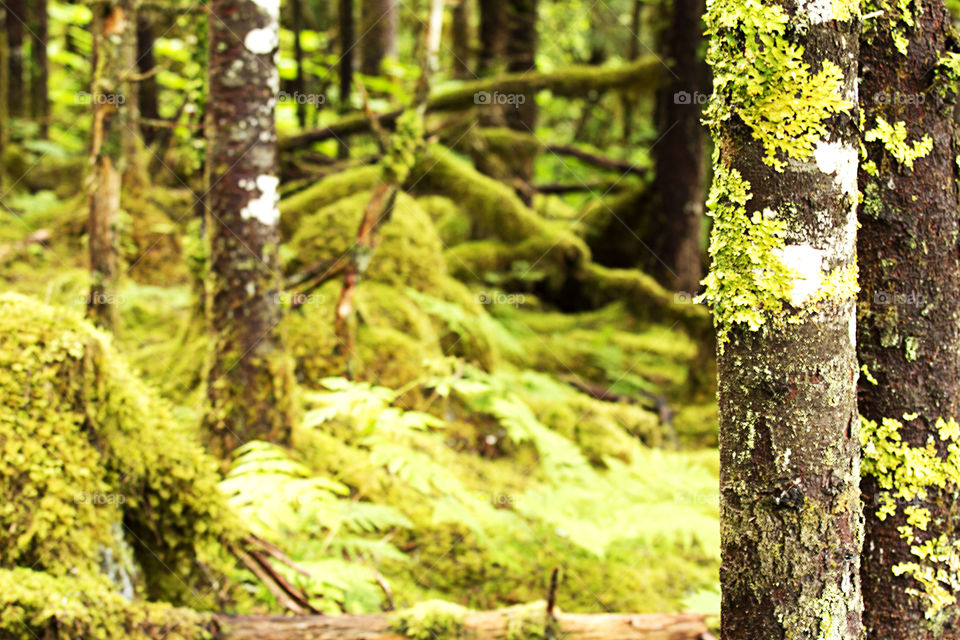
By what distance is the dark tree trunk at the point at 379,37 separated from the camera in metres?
11.3

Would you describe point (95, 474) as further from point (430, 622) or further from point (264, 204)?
point (264, 204)

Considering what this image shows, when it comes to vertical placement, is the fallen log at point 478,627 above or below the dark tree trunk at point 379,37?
below

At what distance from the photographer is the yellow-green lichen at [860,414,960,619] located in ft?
6.32

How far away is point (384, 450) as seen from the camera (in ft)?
11.2

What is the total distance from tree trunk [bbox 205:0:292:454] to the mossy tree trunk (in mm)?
1452

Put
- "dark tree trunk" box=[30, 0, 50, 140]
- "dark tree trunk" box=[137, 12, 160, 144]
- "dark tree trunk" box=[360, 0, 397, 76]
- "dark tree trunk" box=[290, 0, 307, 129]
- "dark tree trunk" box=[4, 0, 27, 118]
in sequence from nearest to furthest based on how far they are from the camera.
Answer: "dark tree trunk" box=[137, 12, 160, 144] → "dark tree trunk" box=[290, 0, 307, 129] → "dark tree trunk" box=[360, 0, 397, 76] → "dark tree trunk" box=[30, 0, 50, 140] → "dark tree trunk" box=[4, 0, 27, 118]

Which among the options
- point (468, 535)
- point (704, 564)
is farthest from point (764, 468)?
point (704, 564)

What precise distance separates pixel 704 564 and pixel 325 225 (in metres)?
4.49

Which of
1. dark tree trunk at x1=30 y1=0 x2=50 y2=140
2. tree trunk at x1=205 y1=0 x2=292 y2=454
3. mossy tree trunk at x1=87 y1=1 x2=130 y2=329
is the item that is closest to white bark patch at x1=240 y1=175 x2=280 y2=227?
tree trunk at x1=205 y1=0 x2=292 y2=454
